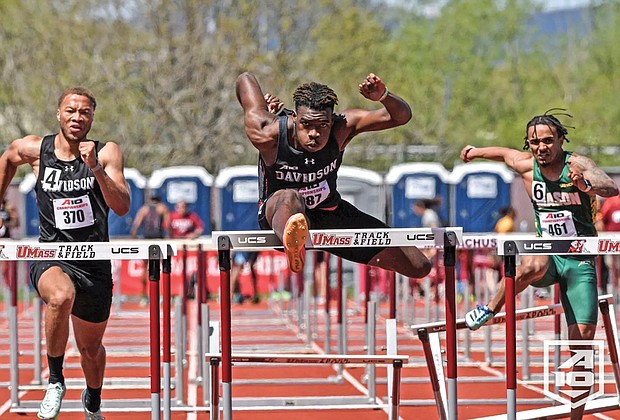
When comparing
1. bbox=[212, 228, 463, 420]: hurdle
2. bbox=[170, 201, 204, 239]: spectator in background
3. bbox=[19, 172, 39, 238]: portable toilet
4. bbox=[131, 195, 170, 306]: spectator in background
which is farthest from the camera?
bbox=[19, 172, 39, 238]: portable toilet

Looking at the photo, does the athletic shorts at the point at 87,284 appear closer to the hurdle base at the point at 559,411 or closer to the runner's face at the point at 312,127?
the runner's face at the point at 312,127

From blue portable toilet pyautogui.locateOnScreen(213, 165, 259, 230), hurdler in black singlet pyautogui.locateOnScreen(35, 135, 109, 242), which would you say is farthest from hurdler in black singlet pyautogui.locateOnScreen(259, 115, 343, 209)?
blue portable toilet pyautogui.locateOnScreen(213, 165, 259, 230)

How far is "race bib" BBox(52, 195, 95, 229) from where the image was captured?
727cm

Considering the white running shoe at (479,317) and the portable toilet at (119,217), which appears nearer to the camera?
the white running shoe at (479,317)

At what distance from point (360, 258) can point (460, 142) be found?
28.2 metres

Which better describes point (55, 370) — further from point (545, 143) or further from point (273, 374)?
point (273, 374)

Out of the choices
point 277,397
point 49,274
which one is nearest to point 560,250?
point 49,274

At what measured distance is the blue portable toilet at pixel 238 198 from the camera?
21.8 meters

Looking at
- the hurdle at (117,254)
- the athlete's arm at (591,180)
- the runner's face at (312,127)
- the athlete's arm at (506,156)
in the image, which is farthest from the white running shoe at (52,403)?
the athlete's arm at (591,180)

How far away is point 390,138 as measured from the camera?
32.4 metres

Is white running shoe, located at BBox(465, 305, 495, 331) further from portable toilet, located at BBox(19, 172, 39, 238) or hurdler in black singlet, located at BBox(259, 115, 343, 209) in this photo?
portable toilet, located at BBox(19, 172, 39, 238)

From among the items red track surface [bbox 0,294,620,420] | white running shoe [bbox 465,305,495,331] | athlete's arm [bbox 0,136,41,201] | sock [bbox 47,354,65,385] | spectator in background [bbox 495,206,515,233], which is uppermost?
athlete's arm [bbox 0,136,41,201]

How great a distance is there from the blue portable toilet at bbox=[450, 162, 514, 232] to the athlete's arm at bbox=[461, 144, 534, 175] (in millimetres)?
14574

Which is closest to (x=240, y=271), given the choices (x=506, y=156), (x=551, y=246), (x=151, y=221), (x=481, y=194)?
(x=151, y=221)
